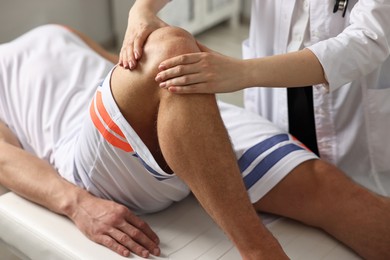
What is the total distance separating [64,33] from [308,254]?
1076 millimetres

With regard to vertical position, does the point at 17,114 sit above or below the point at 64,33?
below

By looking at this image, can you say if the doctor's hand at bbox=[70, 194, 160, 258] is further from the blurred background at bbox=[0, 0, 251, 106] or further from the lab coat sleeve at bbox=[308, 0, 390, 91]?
the blurred background at bbox=[0, 0, 251, 106]

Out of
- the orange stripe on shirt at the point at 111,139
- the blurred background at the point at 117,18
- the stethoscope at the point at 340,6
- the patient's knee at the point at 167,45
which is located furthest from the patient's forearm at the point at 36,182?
the blurred background at the point at 117,18

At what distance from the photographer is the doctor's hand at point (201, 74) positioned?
3.79ft

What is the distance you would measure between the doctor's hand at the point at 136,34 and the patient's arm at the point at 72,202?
0.35 m

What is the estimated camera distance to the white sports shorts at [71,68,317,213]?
1.25 meters

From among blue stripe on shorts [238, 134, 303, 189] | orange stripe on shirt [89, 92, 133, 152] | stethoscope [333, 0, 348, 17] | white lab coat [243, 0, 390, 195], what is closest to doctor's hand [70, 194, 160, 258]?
orange stripe on shirt [89, 92, 133, 152]

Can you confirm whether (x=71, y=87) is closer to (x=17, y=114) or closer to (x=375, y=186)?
(x=17, y=114)

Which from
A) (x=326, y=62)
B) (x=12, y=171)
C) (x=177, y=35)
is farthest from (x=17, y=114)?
(x=326, y=62)

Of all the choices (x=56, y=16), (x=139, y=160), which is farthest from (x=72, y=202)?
(x=56, y=16)

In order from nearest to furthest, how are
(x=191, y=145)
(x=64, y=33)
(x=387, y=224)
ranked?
1. (x=191, y=145)
2. (x=387, y=224)
3. (x=64, y=33)

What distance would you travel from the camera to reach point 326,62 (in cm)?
123

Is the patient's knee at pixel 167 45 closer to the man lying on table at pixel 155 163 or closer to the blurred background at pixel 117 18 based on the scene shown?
the man lying on table at pixel 155 163

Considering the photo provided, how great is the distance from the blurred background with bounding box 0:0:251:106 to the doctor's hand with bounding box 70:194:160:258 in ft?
4.01
